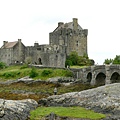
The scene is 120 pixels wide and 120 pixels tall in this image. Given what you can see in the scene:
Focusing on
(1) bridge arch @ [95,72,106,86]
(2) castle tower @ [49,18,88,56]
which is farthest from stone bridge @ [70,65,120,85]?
(2) castle tower @ [49,18,88,56]

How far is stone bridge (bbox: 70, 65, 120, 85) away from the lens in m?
62.8

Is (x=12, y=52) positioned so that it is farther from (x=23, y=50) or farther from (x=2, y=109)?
(x=2, y=109)

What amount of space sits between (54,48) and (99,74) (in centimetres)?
2396

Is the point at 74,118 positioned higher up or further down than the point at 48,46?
further down

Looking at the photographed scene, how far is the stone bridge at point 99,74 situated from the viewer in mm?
62781

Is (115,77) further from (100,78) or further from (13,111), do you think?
(13,111)

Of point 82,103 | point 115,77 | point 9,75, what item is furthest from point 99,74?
point 82,103

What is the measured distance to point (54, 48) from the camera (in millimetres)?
88812

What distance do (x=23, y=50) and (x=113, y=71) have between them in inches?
1598

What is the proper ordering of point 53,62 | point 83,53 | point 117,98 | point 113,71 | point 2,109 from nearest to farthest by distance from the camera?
point 2,109
point 117,98
point 113,71
point 53,62
point 83,53

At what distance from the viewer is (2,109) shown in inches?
1091

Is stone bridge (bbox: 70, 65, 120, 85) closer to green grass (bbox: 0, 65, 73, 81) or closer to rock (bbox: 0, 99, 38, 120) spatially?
green grass (bbox: 0, 65, 73, 81)

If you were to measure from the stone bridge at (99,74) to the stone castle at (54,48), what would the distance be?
47.1 ft

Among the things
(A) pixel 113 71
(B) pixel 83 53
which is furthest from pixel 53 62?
(A) pixel 113 71
